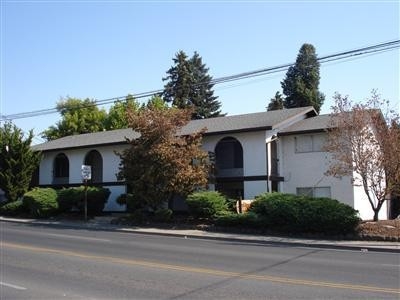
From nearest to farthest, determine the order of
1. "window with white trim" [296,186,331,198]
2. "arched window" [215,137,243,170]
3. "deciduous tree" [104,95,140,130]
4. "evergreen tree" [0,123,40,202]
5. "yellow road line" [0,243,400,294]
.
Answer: "yellow road line" [0,243,400,294] < "window with white trim" [296,186,331,198] < "arched window" [215,137,243,170] < "evergreen tree" [0,123,40,202] < "deciduous tree" [104,95,140,130]

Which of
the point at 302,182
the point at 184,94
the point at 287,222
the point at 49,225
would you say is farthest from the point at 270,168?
the point at 184,94

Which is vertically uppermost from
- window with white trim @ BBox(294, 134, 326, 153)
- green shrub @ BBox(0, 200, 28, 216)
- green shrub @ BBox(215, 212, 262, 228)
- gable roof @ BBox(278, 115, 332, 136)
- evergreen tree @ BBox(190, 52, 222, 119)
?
evergreen tree @ BBox(190, 52, 222, 119)

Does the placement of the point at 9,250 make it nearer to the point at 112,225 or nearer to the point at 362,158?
the point at 112,225

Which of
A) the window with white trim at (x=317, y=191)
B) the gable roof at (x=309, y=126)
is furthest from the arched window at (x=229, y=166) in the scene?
the window with white trim at (x=317, y=191)

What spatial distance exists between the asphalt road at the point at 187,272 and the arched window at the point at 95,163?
61.5 ft

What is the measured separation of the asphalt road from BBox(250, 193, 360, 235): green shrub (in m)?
4.23

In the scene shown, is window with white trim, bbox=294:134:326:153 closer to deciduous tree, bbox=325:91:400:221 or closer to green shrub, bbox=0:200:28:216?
deciduous tree, bbox=325:91:400:221

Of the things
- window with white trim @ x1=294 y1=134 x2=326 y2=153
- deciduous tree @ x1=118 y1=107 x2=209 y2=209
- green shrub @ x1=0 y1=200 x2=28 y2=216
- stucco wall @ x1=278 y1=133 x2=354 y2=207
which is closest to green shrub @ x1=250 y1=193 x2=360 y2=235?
deciduous tree @ x1=118 y1=107 x2=209 y2=209

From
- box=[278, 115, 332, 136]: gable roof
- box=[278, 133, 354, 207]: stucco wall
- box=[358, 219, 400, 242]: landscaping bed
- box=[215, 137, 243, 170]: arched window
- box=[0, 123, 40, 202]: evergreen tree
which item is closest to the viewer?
box=[358, 219, 400, 242]: landscaping bed

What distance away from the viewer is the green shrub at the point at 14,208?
34875 mm

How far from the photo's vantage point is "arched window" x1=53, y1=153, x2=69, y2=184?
39875 mm

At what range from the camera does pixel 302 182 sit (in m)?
30.1

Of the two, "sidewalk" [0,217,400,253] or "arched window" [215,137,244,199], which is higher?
"arched window" [215,137,244,199]

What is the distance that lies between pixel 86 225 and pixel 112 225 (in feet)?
4.40
